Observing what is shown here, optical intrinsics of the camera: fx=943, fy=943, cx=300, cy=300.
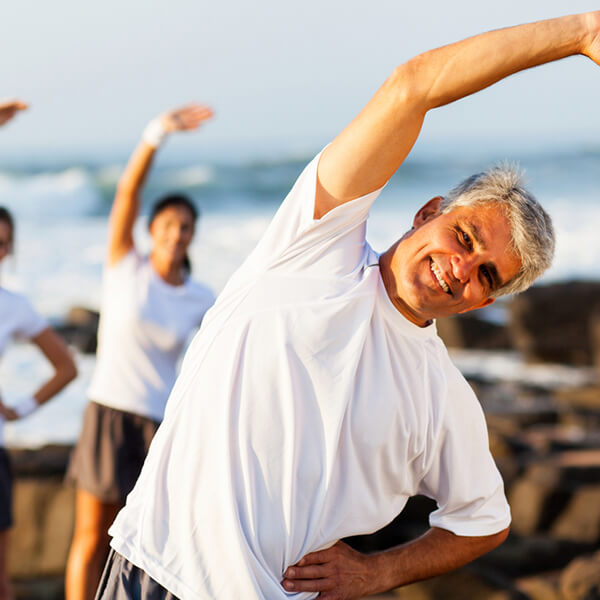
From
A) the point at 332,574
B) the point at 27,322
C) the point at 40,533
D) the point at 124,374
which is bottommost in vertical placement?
the point at 40,533

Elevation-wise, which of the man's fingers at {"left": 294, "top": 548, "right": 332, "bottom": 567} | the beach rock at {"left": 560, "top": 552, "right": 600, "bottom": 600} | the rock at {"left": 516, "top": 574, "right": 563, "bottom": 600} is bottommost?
the rock at {"left": 516, "top": 574, "right": 563, "bottom": 600}

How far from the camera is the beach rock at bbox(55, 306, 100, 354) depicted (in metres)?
12.8

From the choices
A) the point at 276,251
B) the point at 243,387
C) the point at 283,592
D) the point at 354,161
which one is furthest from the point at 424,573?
the point at 354,161

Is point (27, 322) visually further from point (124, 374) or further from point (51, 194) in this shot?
point (51, 194)

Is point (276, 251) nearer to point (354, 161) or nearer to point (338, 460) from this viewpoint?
point (354, 161)

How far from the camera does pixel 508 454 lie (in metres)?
7.11

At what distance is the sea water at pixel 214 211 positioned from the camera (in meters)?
18.6

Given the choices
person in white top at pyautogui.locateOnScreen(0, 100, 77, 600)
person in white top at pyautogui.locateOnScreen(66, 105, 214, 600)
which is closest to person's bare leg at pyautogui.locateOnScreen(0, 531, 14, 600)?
person in white top at pyautogui.locateOnScreen(0, 100, 77, 600)

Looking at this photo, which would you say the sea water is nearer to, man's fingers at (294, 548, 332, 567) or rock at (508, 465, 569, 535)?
rock at (508, 465, 569, 535)

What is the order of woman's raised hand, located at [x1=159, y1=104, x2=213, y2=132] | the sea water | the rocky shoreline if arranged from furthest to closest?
1. the sea water
2. the rocky shoreline
3. woman's raised hand, located at [x1=159, y1=104, x2=213, y2=132]

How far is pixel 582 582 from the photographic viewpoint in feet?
13.7

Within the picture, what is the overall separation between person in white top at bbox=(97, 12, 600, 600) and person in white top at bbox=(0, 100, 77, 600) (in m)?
1.75

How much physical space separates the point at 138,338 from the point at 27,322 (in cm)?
48

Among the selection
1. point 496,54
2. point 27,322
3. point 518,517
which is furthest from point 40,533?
point 496,54
